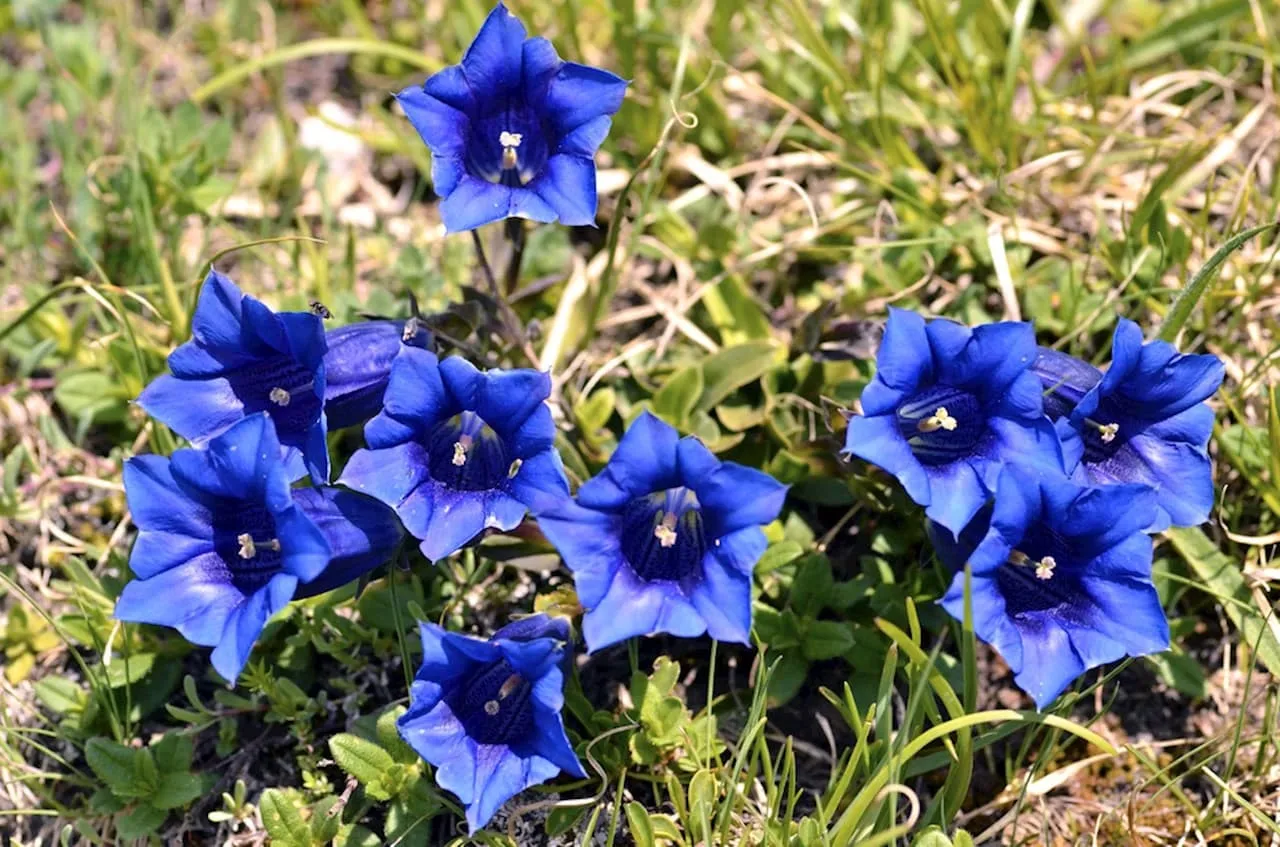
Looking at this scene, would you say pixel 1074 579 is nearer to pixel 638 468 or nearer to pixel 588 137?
pixel 638 468

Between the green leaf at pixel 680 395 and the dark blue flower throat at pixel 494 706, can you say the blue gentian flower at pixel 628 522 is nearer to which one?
the dark blue flower throat at pixel 494 706

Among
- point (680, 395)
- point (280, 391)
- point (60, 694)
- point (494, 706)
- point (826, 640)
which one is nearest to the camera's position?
point (494, 706)

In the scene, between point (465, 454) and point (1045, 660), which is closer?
point (1045, 660)

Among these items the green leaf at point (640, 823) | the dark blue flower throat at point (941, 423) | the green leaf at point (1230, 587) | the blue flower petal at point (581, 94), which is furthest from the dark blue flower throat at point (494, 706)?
the green leaf at point (1230, 587)

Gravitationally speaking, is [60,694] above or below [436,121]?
below

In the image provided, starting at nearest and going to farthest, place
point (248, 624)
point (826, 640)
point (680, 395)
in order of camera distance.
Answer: point (248, 624) → point (826, 640) → point (680, 395)

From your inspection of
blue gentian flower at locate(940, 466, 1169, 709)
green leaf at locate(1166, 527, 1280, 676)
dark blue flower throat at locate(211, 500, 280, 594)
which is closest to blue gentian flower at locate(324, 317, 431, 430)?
dark blue flower throat at locate(211, 500, 280, 594)

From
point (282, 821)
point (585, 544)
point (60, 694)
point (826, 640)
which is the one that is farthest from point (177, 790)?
point (826, 640)
